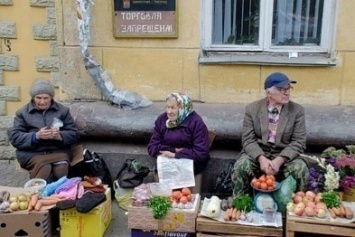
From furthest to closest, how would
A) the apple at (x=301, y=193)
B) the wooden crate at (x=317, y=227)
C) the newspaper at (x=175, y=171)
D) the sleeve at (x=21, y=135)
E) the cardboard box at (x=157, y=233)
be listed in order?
the sleeve at (x=21, y=135)
the newspaper at (x=175, y=171)
the apple at (x=301, y=193)
the cardboard box at (x=157, y=233)
the wooden crate at (x=317, y=227)

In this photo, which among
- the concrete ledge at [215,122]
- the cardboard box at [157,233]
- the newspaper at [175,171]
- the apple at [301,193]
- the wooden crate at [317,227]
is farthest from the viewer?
the concrete ledge at [215,122]

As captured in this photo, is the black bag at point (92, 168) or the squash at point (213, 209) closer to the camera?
the squash at point (213, 209)

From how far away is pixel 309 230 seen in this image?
331 centimetres

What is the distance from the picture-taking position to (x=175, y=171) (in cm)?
400

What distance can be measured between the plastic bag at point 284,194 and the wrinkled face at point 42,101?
2199 mm

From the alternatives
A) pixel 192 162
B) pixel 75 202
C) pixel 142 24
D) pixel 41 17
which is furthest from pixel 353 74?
pixel 41 17

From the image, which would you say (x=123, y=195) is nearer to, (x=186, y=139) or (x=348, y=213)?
(x=186, y=139)

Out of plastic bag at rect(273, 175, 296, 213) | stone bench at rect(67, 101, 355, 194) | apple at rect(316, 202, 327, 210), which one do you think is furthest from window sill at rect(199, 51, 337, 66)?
apple at rect(316, 202, 327, 210)

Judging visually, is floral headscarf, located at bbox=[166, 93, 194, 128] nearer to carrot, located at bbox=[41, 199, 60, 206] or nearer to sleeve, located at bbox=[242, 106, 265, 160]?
sleeve, located at bbox=[242, 106, 265, 160]

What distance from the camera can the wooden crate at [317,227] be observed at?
3.27 metres

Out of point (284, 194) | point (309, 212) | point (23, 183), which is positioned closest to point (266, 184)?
point (284, 194)

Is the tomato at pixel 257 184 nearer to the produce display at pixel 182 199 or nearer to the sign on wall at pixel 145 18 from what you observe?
the produce display at pixel 182 199

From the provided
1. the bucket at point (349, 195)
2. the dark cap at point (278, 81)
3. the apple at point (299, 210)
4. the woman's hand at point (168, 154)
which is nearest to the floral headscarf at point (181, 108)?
the woman's hand at point (168, 154)

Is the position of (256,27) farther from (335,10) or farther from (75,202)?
(75,202)
